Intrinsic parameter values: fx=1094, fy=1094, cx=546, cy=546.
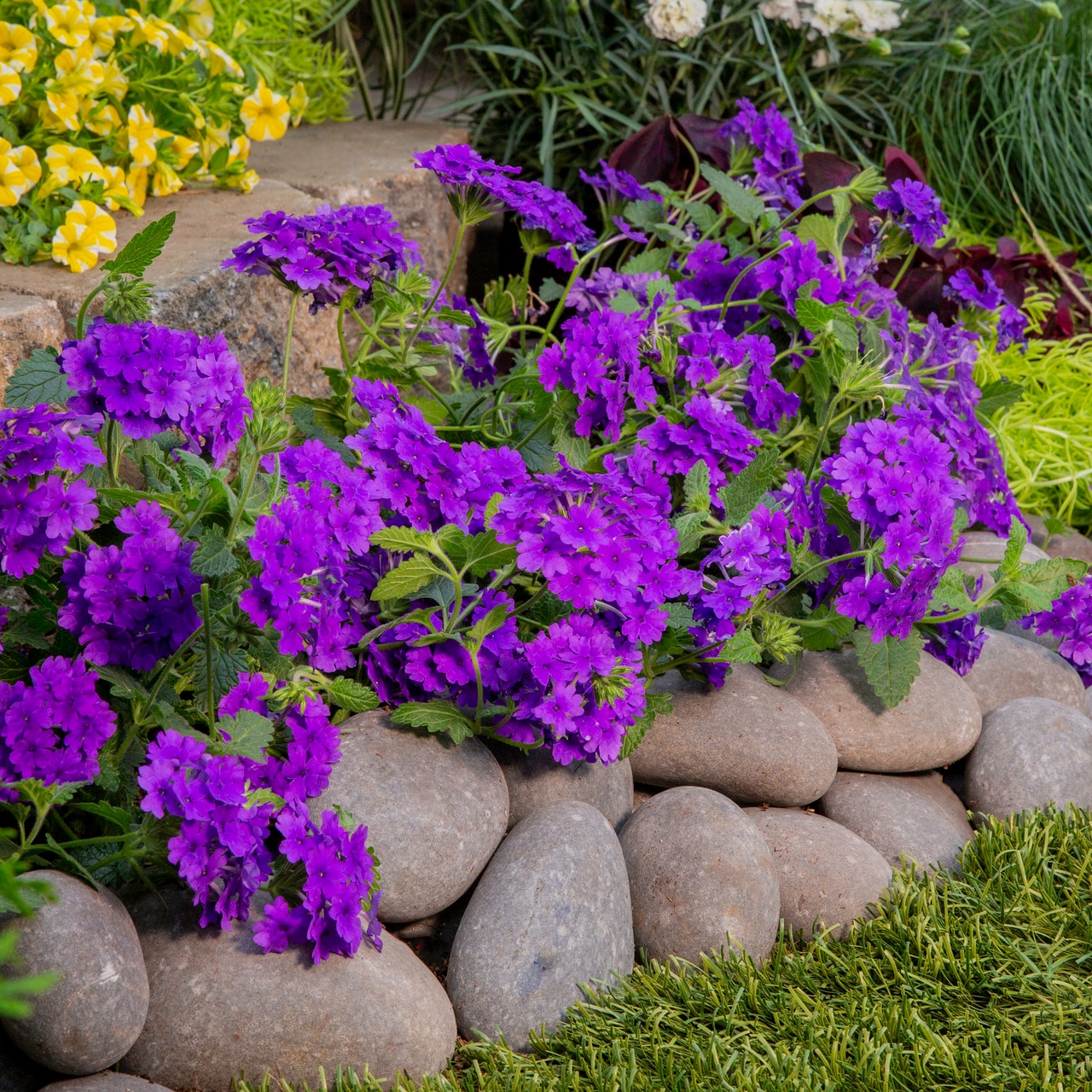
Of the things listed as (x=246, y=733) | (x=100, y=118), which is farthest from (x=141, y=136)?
(x=246, y=733)

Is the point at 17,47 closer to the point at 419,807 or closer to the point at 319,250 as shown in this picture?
the point at 319,250

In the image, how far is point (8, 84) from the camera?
7.01 feet

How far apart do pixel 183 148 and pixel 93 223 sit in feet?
1.51

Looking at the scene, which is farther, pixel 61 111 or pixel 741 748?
pixel 61 111

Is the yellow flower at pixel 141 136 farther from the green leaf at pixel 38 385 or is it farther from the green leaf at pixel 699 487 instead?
the green leaf at pixel 699 487

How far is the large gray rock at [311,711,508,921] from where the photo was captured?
1620mm

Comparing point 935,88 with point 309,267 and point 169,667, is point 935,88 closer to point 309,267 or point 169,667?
point 309,267

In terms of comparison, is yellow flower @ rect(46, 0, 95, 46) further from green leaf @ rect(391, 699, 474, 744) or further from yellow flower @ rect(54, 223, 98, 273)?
green leaf @ rect(391, 699, 474, 744)

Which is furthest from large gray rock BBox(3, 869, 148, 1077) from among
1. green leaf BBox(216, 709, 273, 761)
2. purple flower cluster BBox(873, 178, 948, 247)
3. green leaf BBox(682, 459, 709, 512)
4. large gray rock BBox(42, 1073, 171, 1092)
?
purple flower cluster BBox(873, 178, 948, 247)

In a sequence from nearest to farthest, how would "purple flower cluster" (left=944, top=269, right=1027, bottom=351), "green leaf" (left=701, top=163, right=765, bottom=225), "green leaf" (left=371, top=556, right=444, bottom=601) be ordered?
"green leaf" (left=371, top=556, right=444, bottom=601), "green leaf" (left=701, top=163, right=765, bottom=225), "purple flower cluster" (left=944, top=269, right=1027, bottom=351)

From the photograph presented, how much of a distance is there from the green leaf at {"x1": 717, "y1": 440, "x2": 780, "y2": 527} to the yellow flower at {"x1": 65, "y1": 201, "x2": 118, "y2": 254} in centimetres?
131

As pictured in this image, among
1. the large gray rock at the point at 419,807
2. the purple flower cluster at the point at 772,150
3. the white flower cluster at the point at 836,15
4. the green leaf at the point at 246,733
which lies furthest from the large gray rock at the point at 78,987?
the white flower cluster at the point at 836,15

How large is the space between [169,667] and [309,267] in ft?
2.17

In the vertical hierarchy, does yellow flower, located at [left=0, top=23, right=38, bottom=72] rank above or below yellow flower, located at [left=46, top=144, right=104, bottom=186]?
above
